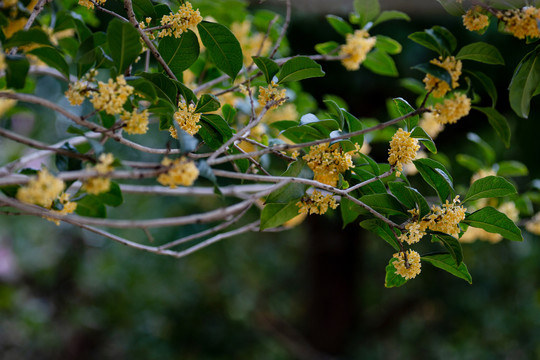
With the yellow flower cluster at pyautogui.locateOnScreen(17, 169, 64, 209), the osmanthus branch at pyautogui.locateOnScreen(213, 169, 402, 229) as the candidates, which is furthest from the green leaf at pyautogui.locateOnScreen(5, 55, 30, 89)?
the osmanthus branch at pyautogui.locateOnScreen(213, 169, 402, 229)

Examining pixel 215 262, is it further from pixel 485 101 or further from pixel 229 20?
pixel 229 20

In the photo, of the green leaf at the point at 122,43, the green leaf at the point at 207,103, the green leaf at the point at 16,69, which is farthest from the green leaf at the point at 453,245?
the green leaf at the point at 16,69

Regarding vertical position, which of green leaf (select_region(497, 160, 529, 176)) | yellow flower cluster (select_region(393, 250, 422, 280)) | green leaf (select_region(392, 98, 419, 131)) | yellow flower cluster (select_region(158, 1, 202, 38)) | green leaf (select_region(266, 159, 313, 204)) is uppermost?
yellow flower cluster (select_region(158, 1, 202, 38))

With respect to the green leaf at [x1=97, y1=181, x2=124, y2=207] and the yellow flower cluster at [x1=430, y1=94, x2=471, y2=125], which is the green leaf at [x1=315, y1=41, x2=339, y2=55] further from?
the green leaf at [x1=97, y1=181, x2=124, y2=207]

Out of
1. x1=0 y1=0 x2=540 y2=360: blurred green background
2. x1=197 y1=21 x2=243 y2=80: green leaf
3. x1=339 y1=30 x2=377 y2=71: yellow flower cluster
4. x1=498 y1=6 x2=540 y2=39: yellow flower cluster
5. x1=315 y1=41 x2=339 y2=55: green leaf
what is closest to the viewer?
x1=498 y1=6 x2=540 y2=39: yellow flower cluster

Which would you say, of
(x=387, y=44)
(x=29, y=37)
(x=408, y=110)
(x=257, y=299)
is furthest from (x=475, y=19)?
(x=257, y=299)

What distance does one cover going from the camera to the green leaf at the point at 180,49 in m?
0.62

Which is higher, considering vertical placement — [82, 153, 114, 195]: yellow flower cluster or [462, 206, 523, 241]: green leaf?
[82, 153, 114, 195]: yellow flower cluster

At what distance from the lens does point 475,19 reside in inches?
23.1

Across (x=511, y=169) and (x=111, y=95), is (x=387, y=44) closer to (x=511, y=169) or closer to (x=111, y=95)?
(x=511, y=169)

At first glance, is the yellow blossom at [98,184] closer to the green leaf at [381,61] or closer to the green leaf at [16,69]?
the green leaf at [16,69]

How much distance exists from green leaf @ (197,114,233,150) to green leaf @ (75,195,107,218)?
224 mm

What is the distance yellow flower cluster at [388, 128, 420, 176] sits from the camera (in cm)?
→ 58

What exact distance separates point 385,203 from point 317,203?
99 mm
